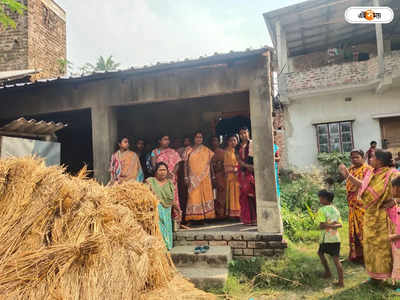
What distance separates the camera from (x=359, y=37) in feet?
40.2

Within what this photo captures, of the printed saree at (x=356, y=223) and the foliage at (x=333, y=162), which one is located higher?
the foliage at (x=333, y=162)

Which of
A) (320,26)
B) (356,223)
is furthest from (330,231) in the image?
(320,26)

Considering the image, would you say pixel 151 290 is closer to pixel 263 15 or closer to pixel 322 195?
pixel 322 195

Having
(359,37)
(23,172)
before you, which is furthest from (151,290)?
(359,37)

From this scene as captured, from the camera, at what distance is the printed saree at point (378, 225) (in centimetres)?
346

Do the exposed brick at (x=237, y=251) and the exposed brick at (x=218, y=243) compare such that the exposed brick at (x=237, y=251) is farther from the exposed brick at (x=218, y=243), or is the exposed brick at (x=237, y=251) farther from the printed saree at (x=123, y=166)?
the printed saree at (x=123, y=166)

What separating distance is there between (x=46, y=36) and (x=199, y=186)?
42.0ft

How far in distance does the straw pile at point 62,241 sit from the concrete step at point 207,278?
0.86 meters

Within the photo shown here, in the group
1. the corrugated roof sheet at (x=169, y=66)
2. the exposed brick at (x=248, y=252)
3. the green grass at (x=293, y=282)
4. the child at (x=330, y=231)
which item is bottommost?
the green grass at (x=293, y=282)

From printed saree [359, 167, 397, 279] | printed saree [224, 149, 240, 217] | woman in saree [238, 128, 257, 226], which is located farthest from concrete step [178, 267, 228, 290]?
printed saree [224, 149, 240, 217]

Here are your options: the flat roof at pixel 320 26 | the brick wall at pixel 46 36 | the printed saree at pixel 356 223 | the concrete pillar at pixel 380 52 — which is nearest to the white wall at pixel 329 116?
the concrete pillar at pixel 380 52

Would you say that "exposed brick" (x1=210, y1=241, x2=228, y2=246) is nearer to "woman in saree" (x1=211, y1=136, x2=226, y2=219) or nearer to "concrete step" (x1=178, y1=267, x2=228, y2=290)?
"concrete step" (x1=178, y1=267, x2=228, y2=290)

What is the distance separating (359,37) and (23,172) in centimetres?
1371

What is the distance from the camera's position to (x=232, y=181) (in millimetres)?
5957
